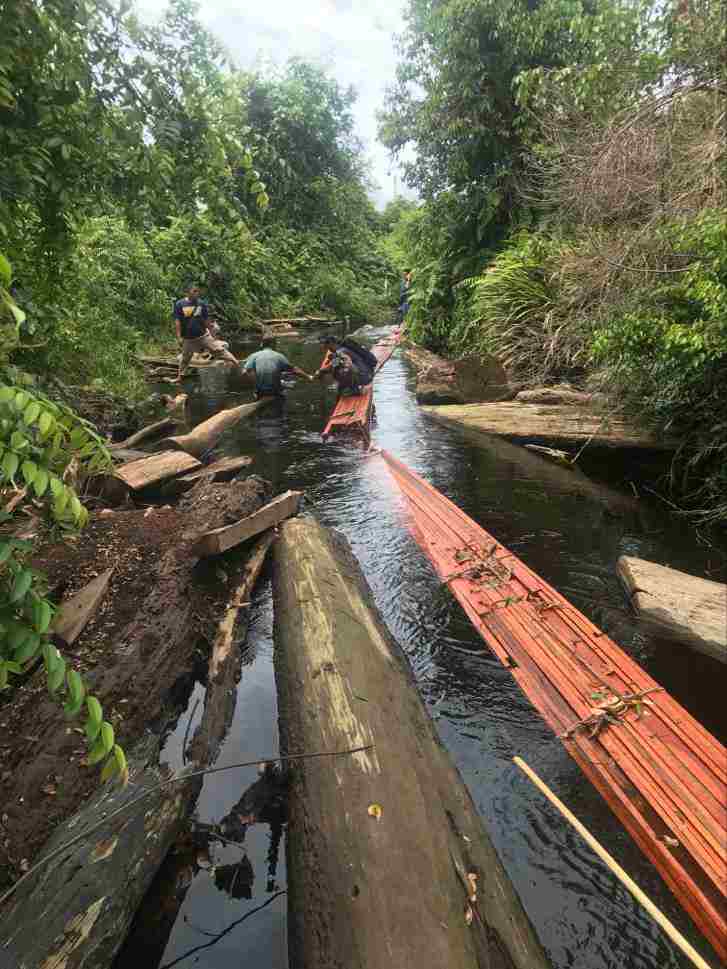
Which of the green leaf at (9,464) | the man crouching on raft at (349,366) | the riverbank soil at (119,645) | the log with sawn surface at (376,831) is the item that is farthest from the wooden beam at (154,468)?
the green leaf at (9,464)

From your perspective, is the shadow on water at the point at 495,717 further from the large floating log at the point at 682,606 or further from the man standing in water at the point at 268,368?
the man standing in water at the point at 268,368

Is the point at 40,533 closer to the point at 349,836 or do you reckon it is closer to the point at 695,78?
the point at 349,836

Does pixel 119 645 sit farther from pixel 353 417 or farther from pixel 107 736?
pixel 353 417

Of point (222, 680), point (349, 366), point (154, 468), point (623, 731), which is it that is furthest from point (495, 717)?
point (349, 366)

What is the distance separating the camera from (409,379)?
1247 centimetres

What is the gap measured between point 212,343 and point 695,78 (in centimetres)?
880

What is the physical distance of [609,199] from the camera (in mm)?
5945

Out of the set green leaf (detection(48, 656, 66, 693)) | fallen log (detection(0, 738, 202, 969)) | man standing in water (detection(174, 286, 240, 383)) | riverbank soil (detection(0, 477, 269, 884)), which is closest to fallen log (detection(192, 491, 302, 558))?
riverbank soil (detection(0, 477, 269, 884))

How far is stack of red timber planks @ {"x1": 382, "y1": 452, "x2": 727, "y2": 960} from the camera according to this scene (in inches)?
83.7

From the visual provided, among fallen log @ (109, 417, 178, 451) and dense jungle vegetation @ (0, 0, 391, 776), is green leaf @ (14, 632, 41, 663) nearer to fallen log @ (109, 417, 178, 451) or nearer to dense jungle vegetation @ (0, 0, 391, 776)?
dense jungle vegetation @ (0, 0, 391, 776)

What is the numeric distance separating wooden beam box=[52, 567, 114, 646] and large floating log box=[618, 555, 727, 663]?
3.21m

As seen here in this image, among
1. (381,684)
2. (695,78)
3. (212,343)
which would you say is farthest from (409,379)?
(381,684)

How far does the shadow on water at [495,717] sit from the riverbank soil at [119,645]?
359 mm

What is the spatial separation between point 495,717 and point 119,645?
2.11 meters
